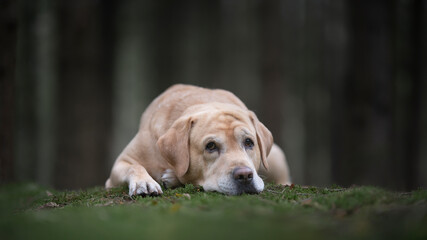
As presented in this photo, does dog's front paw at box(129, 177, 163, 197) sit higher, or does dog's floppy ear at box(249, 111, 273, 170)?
dog's floppy ear at box(249, 111, 273, 170)

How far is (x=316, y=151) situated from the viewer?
19.4 m

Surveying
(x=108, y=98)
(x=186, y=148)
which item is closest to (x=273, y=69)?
(x=108, y=98)

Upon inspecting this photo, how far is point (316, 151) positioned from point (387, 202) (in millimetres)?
16354

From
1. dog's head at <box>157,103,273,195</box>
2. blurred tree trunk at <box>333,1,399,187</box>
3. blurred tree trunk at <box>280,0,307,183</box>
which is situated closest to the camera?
dog's head at <box>157,103,273,195</box>

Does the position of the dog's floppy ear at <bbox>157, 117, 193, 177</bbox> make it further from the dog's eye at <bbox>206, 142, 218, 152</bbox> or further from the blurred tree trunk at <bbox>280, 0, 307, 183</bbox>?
the blurred tree trunk at <bbox>280, 0, 307, 183</bbox>

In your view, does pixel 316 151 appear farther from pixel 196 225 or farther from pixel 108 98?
pixel 196 225

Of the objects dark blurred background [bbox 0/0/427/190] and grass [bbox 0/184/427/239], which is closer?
grass [bbox 0/184/427/239]

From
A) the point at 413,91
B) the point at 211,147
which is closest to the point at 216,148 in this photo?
the point at 211,147

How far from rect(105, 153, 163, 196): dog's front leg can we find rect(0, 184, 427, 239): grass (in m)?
0.36

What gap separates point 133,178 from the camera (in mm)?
4824

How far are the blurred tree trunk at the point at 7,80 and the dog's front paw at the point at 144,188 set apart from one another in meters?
3.67

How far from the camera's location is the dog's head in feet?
14.8

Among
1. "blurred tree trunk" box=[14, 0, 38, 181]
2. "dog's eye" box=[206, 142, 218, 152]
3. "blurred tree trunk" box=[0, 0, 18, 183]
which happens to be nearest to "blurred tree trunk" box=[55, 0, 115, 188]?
"blurred tree trunk" box=[0, 0, 18, 183]

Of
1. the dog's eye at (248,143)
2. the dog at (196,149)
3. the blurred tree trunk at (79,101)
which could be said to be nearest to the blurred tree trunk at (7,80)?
the blurred tree trunk at (79,101)
